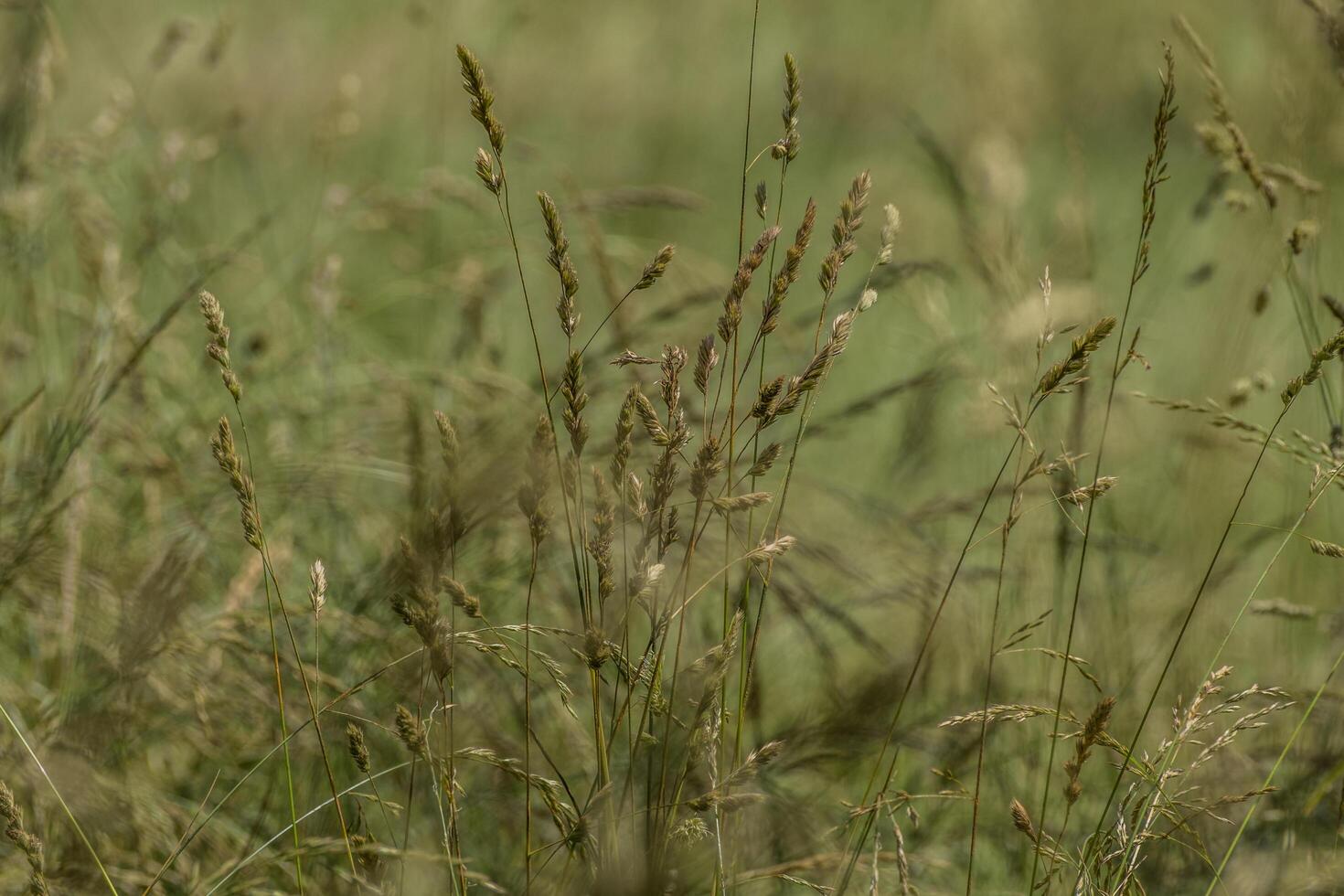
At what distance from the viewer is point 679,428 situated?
1.05m

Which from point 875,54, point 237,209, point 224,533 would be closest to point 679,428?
point 224,533

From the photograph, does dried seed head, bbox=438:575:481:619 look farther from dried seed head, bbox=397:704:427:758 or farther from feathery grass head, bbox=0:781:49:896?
feathery grass head, bbox=0:781:49:896

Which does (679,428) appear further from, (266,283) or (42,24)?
(266,283)

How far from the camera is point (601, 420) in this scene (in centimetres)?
261

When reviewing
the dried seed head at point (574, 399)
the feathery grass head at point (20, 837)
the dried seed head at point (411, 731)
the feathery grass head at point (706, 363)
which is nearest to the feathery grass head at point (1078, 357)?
the feathery grass head at point (706, 363)

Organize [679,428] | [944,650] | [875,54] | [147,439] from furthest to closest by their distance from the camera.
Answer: [875,54] → [147,439] → [944,650] → [679,428]

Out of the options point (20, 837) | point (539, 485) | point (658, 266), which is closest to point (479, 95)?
point (658, 266)

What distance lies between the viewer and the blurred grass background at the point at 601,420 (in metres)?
1.61

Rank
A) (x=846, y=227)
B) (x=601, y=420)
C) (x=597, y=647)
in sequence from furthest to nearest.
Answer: (x=601, y=420) → (x=846, y=227) → (x=597, y=647)

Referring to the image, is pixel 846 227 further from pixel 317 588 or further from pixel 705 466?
pixel 317 588

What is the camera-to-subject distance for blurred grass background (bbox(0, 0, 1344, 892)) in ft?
5.28

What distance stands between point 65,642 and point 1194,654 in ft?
5.53

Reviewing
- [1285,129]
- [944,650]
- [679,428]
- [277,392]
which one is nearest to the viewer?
[679,428]

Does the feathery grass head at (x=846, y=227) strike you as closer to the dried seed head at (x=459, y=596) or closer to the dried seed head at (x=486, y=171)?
the dried seed head at (x=486, y=171)
